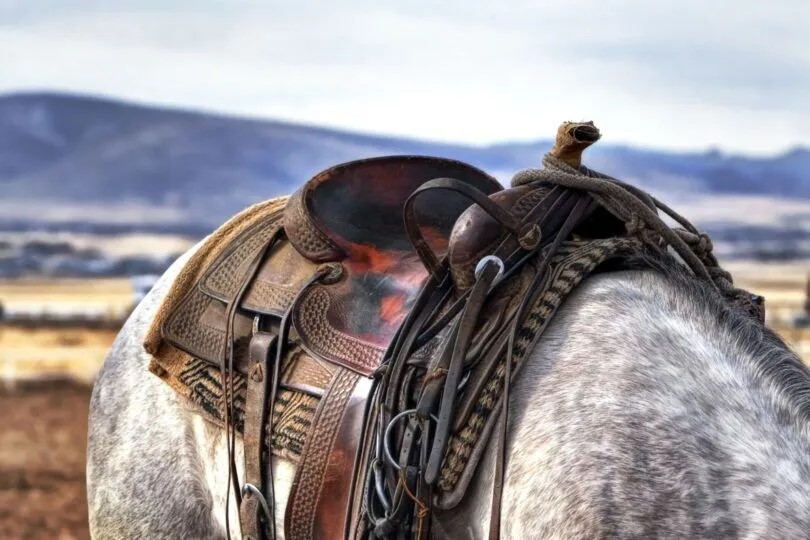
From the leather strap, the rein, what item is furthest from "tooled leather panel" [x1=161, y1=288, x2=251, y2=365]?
the rein

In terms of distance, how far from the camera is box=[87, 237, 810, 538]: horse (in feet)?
5.06

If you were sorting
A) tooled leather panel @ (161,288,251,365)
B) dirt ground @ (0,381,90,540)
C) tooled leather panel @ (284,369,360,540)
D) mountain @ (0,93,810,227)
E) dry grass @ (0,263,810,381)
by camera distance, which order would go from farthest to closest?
mountain @ (0,93,810,227) < dry grass @ (0,263,810,381) < dirt ground @ (0,381,90,540) < tooled leather panel @ (161,288,251,365) < tooled leather panel @ (284,369,360,540)

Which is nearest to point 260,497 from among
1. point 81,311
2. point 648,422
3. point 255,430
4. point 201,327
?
point 255,430

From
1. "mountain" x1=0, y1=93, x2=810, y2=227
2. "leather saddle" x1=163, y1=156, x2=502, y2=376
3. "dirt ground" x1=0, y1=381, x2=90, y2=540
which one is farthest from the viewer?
"mountain" x1=0, y1=93, x2=810, y2=227

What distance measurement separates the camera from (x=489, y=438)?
175 centimetres

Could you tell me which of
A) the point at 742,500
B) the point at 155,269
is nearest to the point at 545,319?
the point at 742,500

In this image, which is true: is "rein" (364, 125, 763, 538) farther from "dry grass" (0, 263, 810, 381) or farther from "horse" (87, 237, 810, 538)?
"dry grass" (0, 263, 810, 381)

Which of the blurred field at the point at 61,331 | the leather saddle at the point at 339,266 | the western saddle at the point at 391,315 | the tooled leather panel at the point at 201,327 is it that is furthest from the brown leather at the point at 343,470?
the blurred field at the point at 61,331

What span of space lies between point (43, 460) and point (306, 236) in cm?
627

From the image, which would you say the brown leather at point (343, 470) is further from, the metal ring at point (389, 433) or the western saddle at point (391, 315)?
the metal ring at point (389, 433)

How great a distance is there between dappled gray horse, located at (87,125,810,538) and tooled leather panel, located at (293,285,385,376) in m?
0.18

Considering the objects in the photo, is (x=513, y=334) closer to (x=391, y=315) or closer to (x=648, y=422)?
(x=648, y=422)

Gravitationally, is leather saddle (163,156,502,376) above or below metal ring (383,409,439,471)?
above

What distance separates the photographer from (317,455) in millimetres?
2041
